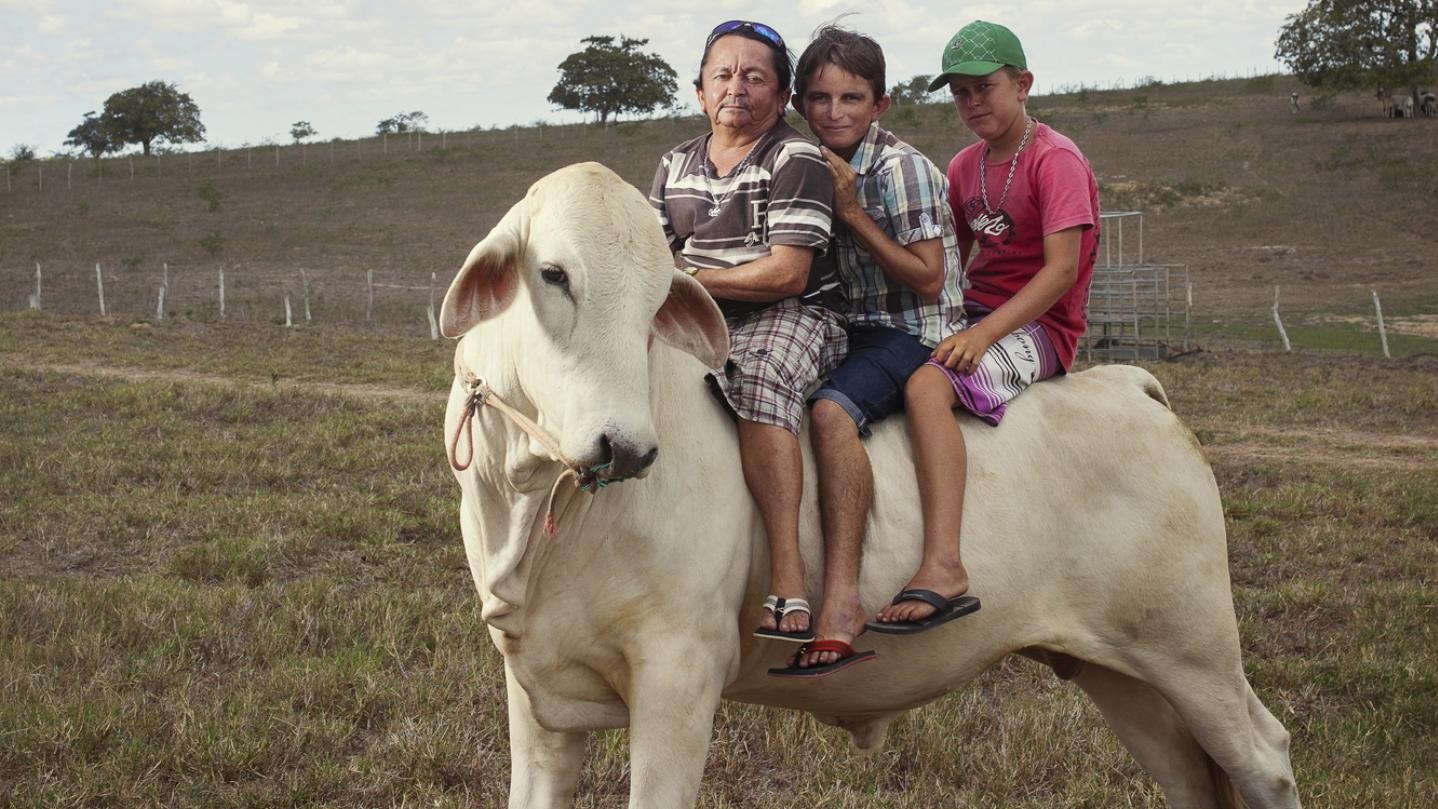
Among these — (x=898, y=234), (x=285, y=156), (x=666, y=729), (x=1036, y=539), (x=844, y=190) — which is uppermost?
(x=285, y=156)

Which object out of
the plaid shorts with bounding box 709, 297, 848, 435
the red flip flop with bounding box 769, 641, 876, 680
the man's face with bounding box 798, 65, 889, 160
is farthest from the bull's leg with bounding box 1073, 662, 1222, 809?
the man's face with bounding box 798, 65, 889, 160

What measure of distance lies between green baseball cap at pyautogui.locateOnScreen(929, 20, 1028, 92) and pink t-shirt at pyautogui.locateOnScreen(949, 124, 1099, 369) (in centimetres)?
27

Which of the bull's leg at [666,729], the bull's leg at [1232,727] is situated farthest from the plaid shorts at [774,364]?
the bull's leg at [1232,727]

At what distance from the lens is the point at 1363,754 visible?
521cm

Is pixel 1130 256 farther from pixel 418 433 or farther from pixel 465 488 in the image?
pixel 465 488

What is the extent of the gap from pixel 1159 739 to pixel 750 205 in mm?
2362

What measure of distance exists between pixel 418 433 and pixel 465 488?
27.7 ft

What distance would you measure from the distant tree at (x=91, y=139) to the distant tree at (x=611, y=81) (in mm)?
25278

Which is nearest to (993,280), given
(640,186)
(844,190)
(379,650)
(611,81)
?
(844,190)

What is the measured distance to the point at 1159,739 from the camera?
4.54 meters

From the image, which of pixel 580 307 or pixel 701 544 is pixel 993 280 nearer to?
pixel 701 544

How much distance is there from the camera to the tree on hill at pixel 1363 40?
5216 cm

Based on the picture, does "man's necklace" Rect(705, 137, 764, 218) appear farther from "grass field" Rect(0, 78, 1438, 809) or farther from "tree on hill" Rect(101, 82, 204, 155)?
"tree on hill" Rect(101, 82, 204, 155)

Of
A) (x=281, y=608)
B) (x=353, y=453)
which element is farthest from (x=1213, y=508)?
(x=353, y=453)
